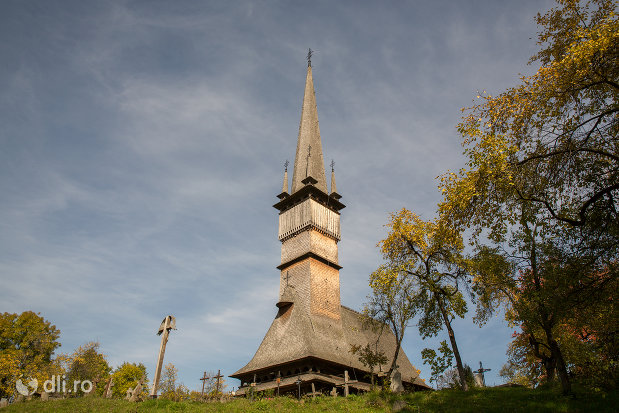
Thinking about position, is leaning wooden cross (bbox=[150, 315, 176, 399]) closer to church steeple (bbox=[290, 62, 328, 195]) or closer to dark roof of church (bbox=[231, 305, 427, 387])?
dark roof of church (bbox=[231, 305, 427, 387])

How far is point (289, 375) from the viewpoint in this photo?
2867 cm

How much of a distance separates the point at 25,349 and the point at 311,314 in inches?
1179

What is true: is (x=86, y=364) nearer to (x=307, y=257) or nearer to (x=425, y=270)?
(x=307, y=257)

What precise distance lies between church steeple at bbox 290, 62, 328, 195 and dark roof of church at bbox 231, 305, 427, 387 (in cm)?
1288

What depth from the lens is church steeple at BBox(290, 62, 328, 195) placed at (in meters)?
41.4

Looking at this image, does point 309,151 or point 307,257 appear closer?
point 307,257

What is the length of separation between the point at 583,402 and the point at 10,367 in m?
44.1

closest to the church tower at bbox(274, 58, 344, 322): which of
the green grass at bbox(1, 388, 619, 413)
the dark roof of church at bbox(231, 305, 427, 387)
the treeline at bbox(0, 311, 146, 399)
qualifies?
the dark roof of church at bbox(231, 305, 427, 387)

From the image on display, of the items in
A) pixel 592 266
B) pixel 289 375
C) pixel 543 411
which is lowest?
pixel 543 411

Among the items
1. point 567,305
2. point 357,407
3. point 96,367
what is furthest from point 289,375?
point 96,367

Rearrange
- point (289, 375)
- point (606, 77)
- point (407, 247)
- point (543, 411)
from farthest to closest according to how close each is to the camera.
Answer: point (289, 375) → point (407, 247) → point (543, 411) → point (606, 77)

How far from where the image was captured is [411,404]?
58.5ft

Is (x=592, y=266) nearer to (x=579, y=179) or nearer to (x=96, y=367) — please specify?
(x=579, y=179)

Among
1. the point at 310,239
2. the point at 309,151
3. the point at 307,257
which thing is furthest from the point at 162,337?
the point at 309,151
